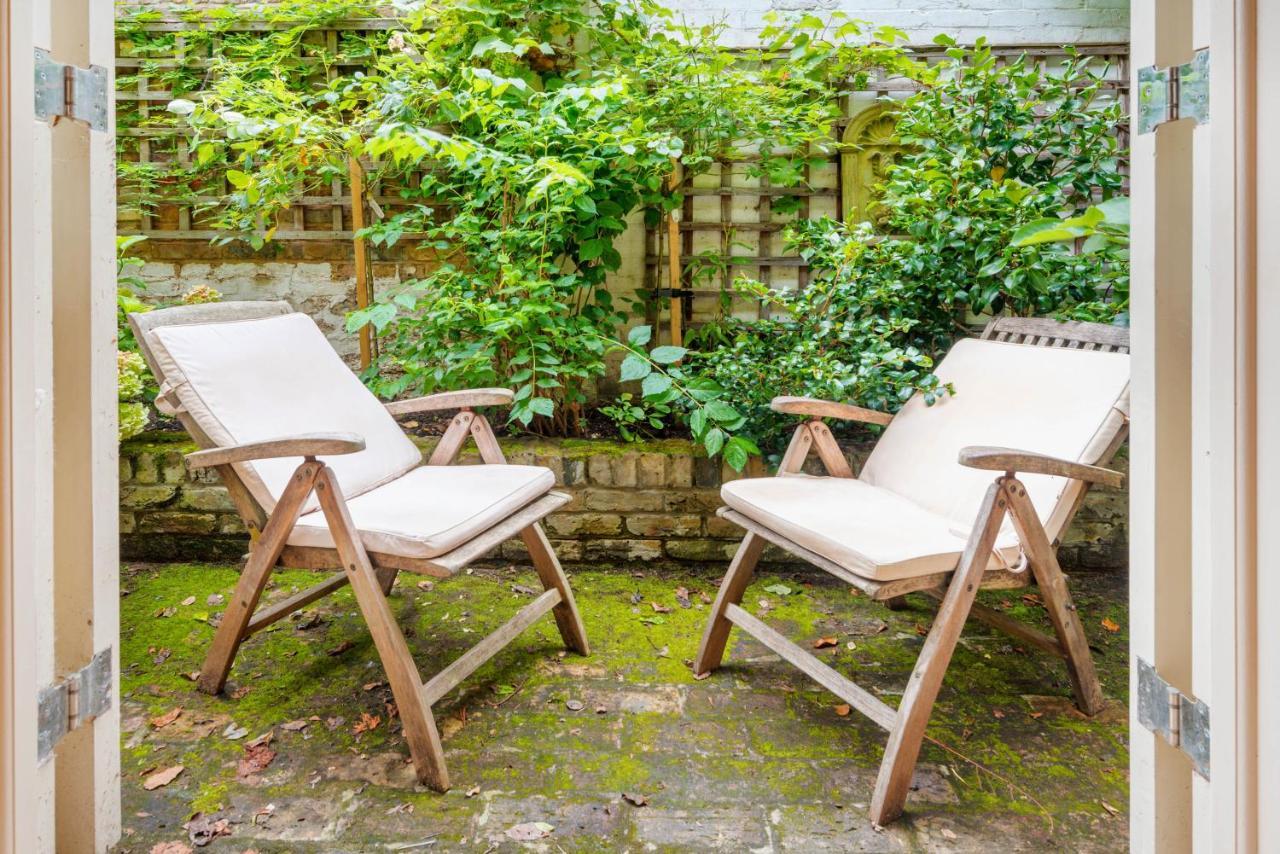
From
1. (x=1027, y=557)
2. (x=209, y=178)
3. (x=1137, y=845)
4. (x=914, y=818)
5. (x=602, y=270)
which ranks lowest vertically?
(x=914, y=818)

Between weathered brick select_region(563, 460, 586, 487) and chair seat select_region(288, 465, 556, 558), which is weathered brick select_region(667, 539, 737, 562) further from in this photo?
chair seat select_region(288, 465, 556, 558)

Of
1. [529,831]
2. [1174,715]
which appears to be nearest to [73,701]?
[529,831]

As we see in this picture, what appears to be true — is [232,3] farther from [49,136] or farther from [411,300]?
[49,136]

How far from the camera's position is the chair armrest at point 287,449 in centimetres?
159

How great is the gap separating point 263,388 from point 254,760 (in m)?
0.90

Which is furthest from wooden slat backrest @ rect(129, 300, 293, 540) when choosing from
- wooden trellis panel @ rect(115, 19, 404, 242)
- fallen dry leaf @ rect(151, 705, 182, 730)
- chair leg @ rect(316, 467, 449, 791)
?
wooden trellis panel @ rect(115, 19, 404, 242)

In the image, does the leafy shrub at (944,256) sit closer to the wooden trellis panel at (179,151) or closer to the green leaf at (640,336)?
the green leaf at (640,336)

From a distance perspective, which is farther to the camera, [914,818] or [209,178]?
[209,178]

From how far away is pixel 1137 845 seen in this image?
115 centimetres

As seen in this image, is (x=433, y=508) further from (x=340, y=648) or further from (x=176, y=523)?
(x=176, y=523)

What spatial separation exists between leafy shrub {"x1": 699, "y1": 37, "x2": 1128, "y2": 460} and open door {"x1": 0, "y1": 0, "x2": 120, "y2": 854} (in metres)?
1.89

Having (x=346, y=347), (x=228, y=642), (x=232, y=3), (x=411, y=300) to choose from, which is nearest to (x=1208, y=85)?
(x=228, y=642)

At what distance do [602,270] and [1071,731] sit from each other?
7.25 ft

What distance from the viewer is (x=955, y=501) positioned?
194 centimetres
